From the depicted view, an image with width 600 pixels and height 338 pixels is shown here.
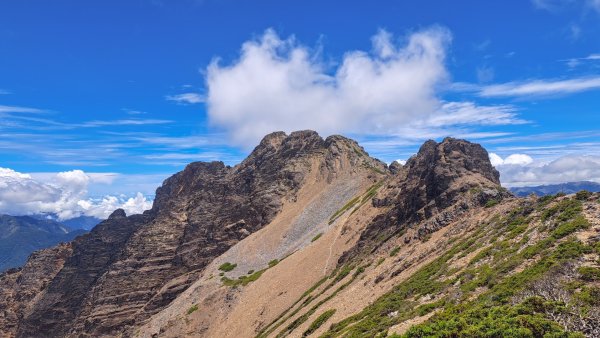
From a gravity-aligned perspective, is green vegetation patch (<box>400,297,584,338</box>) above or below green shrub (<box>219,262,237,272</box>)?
above

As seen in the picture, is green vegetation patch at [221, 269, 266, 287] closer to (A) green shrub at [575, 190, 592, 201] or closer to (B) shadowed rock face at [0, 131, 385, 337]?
(B) shadowed rock face at [0, 131, 385, 337]

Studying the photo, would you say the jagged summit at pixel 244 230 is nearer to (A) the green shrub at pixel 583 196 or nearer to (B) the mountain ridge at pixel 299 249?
(B) the mountain ridge at pixel 299 249

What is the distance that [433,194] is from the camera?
2665 inches

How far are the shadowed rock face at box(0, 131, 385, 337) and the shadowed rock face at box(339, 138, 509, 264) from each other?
201 feet

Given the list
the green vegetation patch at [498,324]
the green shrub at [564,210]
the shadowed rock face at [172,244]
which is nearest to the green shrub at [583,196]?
the green shrub at [564,210]

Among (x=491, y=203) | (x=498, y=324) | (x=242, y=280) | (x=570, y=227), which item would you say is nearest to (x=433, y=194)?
(x=491, y=203)

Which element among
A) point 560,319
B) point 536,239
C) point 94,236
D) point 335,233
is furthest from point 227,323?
point 94,236

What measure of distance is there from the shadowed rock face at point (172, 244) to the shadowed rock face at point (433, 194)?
61294mm

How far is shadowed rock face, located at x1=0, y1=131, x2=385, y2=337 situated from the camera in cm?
12712

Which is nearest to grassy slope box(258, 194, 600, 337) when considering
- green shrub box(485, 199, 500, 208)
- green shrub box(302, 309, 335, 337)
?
green shrub box(302, 309, 335, 337)

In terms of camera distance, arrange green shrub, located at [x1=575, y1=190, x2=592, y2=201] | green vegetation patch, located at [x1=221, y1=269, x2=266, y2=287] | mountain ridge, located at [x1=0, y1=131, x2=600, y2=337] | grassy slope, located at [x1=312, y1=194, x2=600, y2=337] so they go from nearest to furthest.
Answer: grassy slope, located at [x1=312, y1=194, x2=600, y2=337] < mountain ridge, located at [x1=0, y1=131, x2=600, y2=337] < green shrub, located at [x1=575, y1=190, x2=592, y2=201] < green vegetation patch, located at [x1=221, y1=269, x2=266, y2=287]

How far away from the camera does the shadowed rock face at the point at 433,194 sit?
5847cm

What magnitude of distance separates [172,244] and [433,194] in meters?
101

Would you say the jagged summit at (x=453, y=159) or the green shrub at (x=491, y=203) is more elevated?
the jagged summit at (x=453, y=159)
